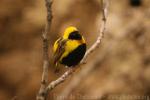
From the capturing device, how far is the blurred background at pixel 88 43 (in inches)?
224

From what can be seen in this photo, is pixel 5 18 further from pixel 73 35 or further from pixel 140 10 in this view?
pixel 73 35

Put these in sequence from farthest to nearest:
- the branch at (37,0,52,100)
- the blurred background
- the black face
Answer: the blurred background
the black face
the branch at (37,0,52,100)

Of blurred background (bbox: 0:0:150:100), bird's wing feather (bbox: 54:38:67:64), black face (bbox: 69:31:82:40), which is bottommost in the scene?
blurred background (bbox: 0:0:150:100)

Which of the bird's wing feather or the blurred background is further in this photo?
the blurred background

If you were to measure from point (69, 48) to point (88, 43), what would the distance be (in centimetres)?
405

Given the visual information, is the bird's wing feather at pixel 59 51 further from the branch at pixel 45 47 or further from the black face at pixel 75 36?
the branch at pixel 45 47

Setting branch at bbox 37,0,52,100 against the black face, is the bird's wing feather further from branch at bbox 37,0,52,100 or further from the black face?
branch at bbox 37,0,52,100

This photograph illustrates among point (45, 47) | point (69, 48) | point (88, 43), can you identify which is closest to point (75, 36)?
point (69, 48)

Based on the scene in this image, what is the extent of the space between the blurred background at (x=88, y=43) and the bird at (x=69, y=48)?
3.83m

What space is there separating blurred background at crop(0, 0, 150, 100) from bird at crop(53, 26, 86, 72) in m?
3.83

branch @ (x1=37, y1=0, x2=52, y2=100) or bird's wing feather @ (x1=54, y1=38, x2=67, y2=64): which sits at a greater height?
branch @ (x1=37, y1=0, x2=52, y2=100)

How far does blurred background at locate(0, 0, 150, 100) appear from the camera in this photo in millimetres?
5680

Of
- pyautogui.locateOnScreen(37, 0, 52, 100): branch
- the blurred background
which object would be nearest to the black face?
pyautogui.locateOnScreen(37, 0, 52, 100): branch

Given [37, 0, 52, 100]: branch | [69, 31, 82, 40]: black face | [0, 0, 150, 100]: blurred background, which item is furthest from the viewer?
[0, 0, 150, 100]: blurred background
